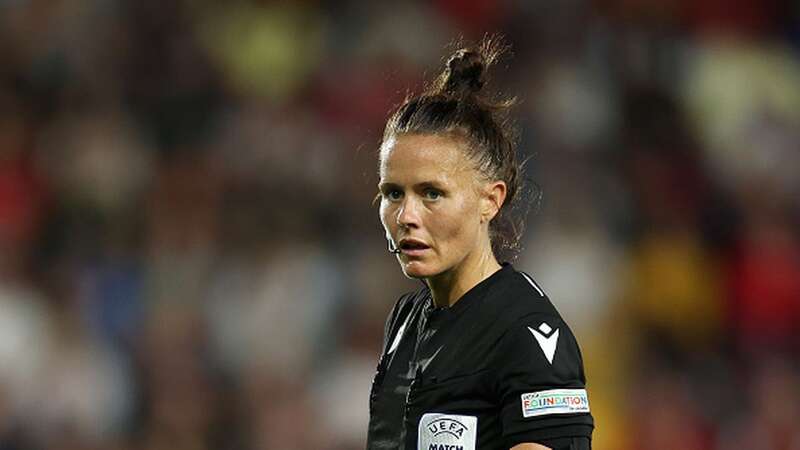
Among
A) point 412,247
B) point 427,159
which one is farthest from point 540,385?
point 427,159

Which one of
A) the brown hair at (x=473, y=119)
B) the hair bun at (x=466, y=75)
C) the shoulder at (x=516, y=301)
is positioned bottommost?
the shoulder at (x=516, y=301)

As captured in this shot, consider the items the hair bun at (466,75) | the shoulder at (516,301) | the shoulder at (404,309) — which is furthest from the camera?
the shoulder at (404,309)

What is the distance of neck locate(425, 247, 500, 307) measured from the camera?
322 centimetres

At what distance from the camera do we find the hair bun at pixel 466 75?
3.28 meters

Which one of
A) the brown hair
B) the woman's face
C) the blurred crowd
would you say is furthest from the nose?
the blurred crowd

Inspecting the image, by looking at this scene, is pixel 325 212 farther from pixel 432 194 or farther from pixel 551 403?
pixel 551 403

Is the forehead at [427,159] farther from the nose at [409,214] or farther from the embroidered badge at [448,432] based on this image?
the embroidered badge at [448,432]

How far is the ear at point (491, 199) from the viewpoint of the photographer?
10.5ft

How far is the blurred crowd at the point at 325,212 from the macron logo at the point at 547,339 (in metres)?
3.52

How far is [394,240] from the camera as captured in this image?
3184 mm

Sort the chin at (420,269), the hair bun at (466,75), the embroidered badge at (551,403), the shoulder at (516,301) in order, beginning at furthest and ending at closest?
the hair bun at (466,75) < the chin at (420,269) < the shoulder at (516,301) < the embroidered badge at (551,403)

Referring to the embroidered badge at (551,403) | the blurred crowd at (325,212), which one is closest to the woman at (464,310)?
the embroidered badge at (551,403)

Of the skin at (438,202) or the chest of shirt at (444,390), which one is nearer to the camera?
the chest of shirt at (444,390)

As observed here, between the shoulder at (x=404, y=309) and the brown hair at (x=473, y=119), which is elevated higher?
the brown hair at (x=473, y=119)
